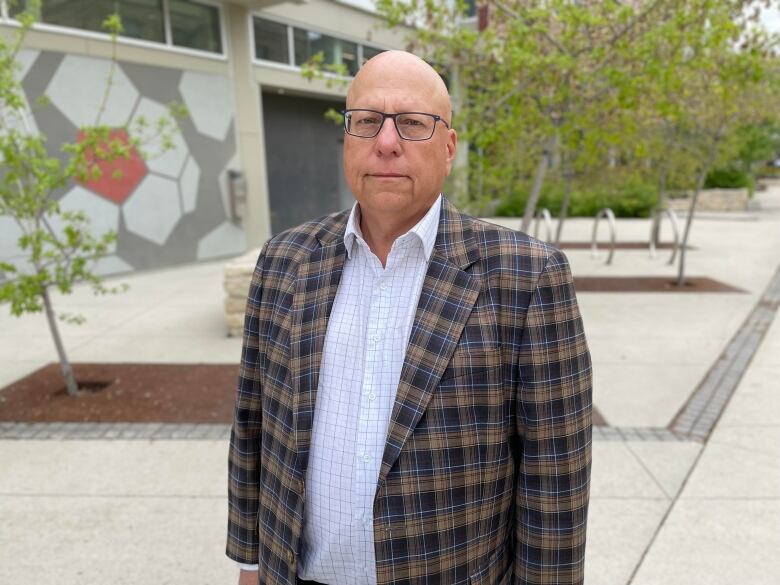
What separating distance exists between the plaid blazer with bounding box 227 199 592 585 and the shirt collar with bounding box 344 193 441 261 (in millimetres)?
20

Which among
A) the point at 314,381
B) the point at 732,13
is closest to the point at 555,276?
the point at 314,381

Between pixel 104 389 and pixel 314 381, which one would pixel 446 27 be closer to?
pixel 104 389

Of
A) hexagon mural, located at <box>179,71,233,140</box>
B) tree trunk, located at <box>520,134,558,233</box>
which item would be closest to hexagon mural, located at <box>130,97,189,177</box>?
hexagon mural, located at <box>179,71,233,140</box>

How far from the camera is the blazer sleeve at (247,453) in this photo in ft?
5.70

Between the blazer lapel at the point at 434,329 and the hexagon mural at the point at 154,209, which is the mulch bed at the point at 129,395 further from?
the hexagon mural at the point at 154,209

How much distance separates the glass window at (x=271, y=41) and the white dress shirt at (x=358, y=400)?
12673 mm

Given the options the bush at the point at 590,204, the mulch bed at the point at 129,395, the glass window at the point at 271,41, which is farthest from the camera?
the bush at the point at 590,204

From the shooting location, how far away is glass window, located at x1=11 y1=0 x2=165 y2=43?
31.2 feet

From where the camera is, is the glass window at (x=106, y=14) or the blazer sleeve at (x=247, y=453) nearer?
the blazer sleeve at (x=247, y=453)

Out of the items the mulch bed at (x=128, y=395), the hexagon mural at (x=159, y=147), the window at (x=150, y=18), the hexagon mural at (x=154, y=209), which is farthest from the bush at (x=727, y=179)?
the mulch bed at (x=128, y=395)

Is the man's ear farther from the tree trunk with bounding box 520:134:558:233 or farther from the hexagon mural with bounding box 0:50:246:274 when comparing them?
the hexagon mural with bounding box 0:50:246:274

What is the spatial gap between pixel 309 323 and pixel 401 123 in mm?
508

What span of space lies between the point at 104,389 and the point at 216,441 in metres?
1.54

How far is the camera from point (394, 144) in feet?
4.45
